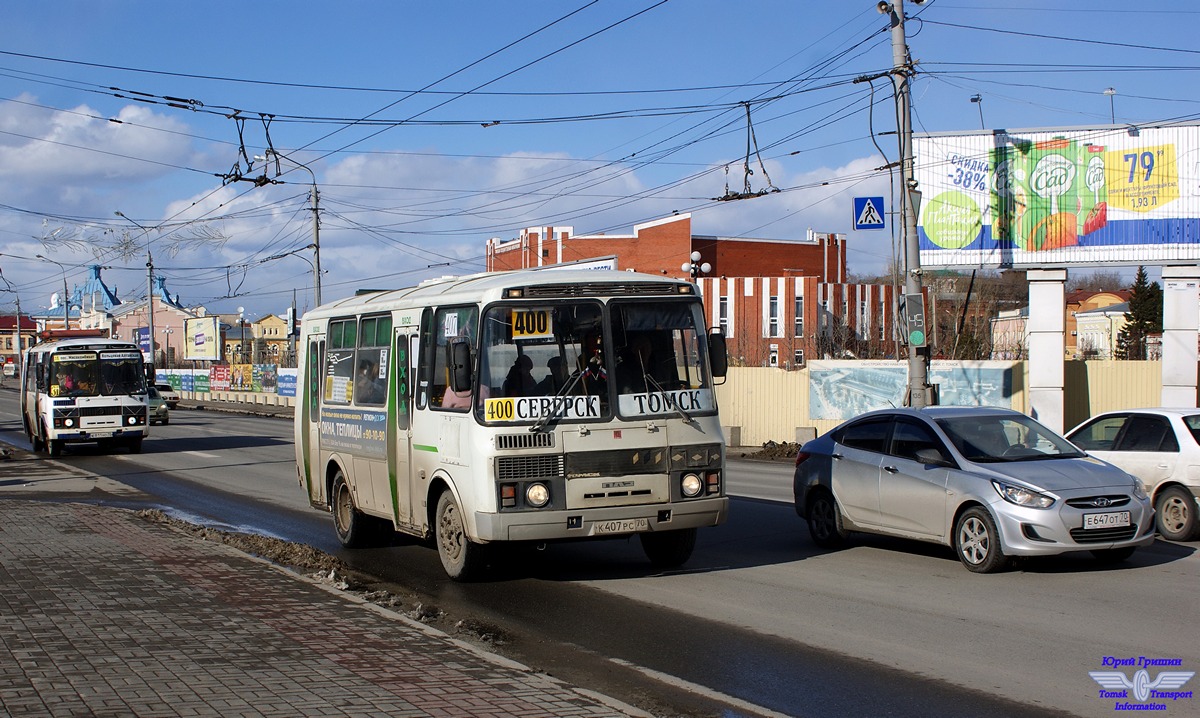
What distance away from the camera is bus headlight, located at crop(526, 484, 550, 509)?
31.4 ft

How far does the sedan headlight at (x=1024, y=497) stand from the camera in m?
9.84

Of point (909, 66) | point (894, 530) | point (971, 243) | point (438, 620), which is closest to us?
point (438, 620)

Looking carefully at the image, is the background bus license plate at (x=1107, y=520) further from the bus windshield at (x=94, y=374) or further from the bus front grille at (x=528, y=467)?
the bus windshield at (x=94, y=374)

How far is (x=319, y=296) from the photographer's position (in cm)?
4106

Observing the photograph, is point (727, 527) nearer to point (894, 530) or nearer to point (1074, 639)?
point (894, 530)

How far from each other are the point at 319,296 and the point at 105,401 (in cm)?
1293

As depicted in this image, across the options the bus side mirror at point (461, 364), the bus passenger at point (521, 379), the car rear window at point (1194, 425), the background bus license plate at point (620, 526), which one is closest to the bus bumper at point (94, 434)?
the bus side mirror at point (461, 364)

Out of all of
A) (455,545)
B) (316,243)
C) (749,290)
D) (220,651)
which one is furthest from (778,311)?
(220,651)

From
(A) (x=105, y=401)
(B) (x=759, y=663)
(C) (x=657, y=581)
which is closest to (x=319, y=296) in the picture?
(A) (x=105, y=401)

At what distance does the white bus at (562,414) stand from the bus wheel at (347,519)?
203 centimetres

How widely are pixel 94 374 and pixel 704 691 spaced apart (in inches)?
1024

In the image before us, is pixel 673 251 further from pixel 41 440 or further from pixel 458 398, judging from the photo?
pixel 458 398

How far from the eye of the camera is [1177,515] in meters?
12.2

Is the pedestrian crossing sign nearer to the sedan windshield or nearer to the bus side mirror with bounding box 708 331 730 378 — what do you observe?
the sedan windshield
